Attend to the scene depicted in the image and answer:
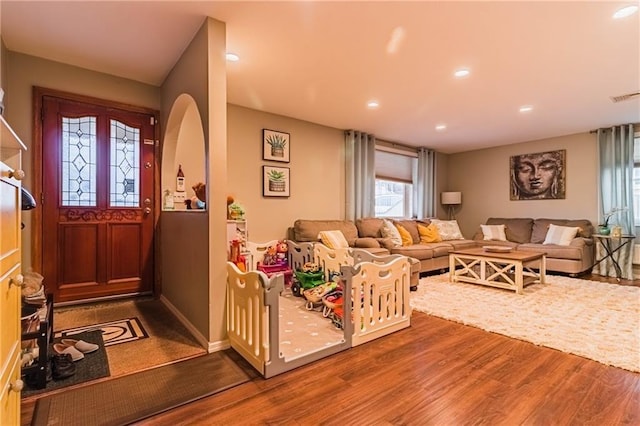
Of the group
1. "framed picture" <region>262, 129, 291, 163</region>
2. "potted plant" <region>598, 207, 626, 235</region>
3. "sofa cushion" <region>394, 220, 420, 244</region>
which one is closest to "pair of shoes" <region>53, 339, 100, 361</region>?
"framed picture" <region>262, 129, 291, 163</region>

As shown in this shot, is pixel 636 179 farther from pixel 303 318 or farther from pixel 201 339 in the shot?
pixel 201 339

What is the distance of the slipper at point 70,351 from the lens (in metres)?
2.02

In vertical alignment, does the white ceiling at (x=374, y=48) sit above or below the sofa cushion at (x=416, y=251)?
above

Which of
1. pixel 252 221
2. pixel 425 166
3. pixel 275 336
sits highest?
pixel 425 166

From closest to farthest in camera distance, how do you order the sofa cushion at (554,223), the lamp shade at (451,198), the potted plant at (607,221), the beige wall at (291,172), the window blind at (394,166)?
the beige wall at (291,172) < the potted plant at (607,221) < the sofa cushion at (554,223) < the window blind at (394,166) < the lamp shade at (451,198)

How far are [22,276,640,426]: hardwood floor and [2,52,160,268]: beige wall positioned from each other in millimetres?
2214

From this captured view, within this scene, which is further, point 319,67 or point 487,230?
point 487,230

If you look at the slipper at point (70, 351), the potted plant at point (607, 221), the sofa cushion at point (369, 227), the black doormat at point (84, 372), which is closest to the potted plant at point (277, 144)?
the sofa cushion at point (369, 227)

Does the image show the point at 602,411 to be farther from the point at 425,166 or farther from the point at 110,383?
the point at 425,166

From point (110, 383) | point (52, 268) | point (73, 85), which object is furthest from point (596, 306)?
point (73, 85)

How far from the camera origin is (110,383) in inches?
70.2

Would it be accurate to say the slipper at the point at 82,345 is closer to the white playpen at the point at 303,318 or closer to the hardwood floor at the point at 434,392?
the hardwood floor at the point at 434,392

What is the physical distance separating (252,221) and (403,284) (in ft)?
7.65

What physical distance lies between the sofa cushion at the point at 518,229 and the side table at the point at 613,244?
3.08 ft
